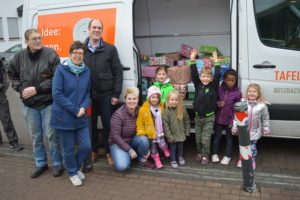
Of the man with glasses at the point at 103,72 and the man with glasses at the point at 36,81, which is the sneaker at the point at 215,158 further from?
the man with glasses at the point at 36,81

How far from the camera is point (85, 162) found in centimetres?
415

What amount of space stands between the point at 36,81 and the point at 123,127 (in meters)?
1.12

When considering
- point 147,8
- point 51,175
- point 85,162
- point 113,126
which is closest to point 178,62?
point 147,8

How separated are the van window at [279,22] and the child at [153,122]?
1.39m

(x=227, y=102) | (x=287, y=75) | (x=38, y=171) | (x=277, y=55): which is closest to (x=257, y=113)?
(x=227, y=102)

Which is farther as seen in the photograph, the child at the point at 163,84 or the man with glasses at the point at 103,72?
the child at the point at 163,84

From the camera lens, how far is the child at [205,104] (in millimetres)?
4090

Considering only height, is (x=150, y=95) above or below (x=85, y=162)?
above

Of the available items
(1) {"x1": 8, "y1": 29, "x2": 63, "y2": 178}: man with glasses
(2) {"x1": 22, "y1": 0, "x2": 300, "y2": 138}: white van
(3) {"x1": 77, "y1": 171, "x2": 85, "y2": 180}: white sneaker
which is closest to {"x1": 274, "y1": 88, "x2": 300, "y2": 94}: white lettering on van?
(2) {"x1": 22, "y1": 0, "x2": 300, "y2": 138}: white van

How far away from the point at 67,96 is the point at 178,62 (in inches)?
86.7

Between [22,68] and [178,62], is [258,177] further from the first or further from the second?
[22,68]

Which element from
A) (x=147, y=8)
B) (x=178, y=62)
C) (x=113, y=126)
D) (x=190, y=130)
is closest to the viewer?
(x=113, y=126)

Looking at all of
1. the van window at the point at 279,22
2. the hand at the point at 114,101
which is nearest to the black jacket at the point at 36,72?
the hand at the point at 114,101

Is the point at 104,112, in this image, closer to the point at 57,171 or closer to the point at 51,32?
the point at 57,171
